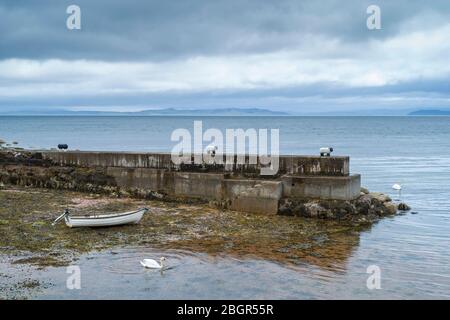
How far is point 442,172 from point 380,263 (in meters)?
27.3

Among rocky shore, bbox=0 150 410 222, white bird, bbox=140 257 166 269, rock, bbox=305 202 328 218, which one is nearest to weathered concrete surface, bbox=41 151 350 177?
rocky shore, bbox=0 150 410 222

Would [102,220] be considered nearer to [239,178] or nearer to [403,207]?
[239,178]

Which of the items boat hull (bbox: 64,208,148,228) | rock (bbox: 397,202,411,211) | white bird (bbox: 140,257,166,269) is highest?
boat hull (bbox: 64,208,148,228)

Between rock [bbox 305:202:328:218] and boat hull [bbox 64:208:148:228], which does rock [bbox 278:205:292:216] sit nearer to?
rock [bbox 305:202:328:218]

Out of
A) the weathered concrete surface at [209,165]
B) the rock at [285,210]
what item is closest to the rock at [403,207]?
the weathered concrete surface at [209,165]

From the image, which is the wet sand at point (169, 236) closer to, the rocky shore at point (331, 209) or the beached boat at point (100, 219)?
the beached boat at point (100, 219)

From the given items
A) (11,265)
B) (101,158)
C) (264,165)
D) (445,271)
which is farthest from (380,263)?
(101,158)

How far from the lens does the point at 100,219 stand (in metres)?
17.1

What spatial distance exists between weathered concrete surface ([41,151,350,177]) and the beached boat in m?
4.96

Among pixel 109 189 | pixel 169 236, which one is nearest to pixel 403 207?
pixel 169 236

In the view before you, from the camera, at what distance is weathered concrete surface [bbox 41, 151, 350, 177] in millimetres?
20125

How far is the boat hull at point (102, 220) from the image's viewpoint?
666 inches

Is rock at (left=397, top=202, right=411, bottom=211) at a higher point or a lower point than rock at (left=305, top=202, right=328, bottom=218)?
lower
